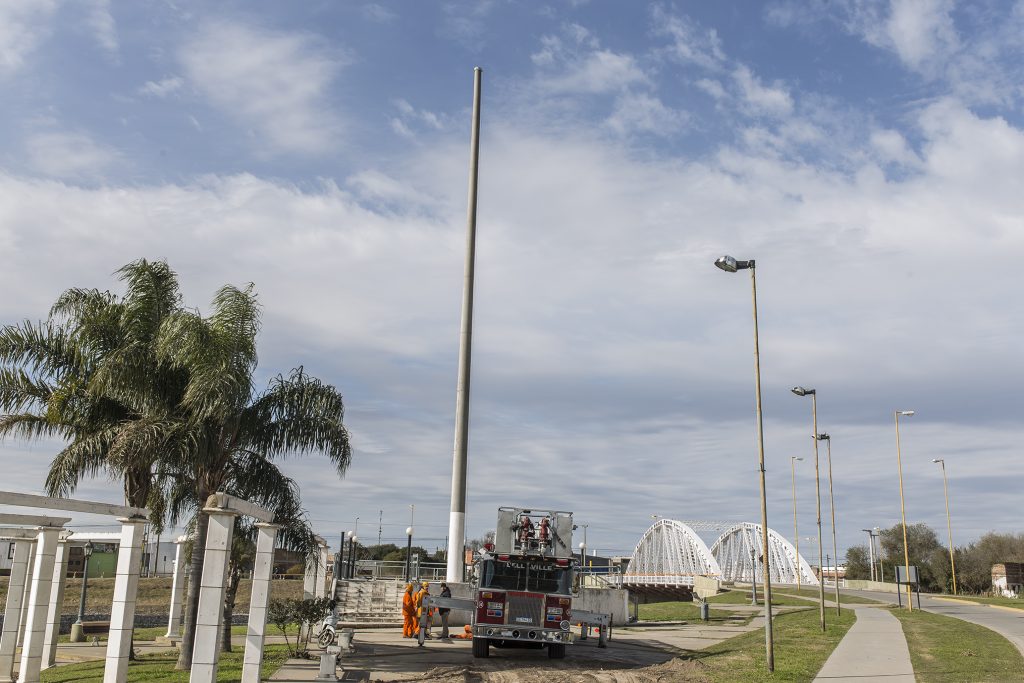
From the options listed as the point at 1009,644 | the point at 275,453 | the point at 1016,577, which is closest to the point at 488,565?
the point at 275,453

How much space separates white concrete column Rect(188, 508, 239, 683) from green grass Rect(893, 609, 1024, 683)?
14.6 meters

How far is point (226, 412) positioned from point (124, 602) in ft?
15.4

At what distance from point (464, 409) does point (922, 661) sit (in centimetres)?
1711

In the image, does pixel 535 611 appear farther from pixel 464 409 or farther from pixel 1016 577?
pixel 1016 577

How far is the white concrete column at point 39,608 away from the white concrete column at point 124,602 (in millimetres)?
1458

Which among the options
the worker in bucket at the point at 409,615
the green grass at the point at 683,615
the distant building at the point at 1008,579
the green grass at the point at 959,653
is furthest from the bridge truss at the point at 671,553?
the worker in bucket at the point at 409,615

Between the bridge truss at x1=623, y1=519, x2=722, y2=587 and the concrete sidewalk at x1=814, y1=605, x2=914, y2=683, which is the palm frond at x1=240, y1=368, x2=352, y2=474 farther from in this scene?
the bridge truss at x1=623, y1=519, x2=722, y2=587

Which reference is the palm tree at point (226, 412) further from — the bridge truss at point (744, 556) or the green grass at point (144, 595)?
the bridge truss at point (744, 556)

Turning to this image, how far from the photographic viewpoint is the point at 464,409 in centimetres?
3259

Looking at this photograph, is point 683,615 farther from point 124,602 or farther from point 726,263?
point 124,602

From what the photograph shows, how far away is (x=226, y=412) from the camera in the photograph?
18562mm

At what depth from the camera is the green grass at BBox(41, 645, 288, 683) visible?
56.9ft

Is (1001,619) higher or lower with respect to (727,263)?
lower

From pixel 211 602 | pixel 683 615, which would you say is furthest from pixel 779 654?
pixel 683 615
